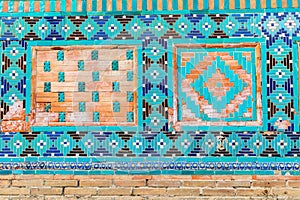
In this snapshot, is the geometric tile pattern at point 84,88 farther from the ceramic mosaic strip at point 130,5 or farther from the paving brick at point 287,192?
the paving brick at point 287,192

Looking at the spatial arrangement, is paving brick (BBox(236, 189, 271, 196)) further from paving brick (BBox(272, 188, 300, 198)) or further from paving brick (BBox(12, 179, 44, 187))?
paving brick (BBox(12, 179, 44, 187))

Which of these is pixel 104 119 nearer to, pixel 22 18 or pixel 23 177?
pixel 23 177

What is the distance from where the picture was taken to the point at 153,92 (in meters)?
3.84

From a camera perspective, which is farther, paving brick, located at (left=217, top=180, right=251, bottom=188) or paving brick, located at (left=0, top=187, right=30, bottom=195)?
paving brick, located at (left=0, top=187, right=30, bottom=195)

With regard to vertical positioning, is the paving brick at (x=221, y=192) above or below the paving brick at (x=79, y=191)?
below

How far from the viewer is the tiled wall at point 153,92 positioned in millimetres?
3771

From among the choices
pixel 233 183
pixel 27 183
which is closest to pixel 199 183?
pixel 233 183

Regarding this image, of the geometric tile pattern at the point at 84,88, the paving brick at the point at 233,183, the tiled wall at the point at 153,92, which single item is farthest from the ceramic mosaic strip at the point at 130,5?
the paving brick at the point at 233,183

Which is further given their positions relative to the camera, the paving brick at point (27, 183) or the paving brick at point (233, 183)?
the paving brick at point (27, 183)

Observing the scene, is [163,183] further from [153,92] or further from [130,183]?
[153,92]

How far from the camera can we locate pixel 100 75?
3873mm

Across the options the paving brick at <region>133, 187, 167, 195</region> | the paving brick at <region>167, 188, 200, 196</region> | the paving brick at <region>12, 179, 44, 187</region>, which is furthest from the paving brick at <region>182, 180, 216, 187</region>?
the paving brick at <region>12, 179, 44, 187</region>

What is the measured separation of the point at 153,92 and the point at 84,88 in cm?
60

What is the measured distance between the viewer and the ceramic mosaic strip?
151 inches
